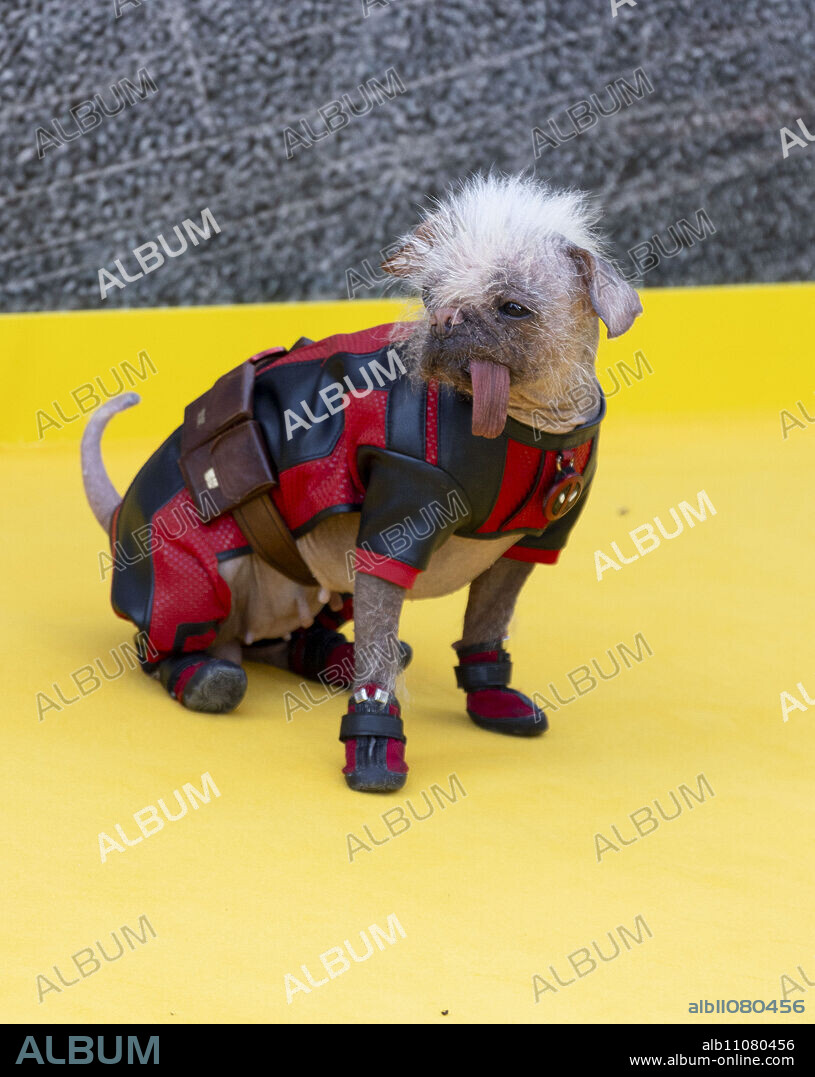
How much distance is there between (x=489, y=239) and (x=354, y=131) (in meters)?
3.58

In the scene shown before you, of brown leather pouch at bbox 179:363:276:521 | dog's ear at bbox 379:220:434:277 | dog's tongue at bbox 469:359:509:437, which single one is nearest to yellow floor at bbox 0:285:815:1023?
brown leather pouch at bbox 179:363:276:521

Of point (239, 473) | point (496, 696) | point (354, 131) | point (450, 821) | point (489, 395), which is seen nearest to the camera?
point (489, 395)

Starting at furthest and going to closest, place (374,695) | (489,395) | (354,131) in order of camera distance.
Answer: (354,131), (374,695), (489,395)

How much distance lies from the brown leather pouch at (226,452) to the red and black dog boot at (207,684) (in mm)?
239

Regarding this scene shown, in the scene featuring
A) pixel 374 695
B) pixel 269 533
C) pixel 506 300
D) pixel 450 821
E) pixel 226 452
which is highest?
pixel 506 300

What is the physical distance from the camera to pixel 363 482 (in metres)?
1.93

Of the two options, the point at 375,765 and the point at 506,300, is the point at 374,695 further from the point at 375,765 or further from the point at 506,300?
the point at 506,300

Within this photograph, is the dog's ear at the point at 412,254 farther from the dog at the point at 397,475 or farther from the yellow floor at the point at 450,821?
the yellow floor at the point at 450,821

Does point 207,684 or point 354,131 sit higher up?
point 207,684

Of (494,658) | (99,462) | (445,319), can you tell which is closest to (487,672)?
(494,658)

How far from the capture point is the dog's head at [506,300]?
1.71 m

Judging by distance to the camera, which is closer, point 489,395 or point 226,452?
point 489,395

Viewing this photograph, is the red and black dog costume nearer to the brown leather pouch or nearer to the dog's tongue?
the brown leather pouch

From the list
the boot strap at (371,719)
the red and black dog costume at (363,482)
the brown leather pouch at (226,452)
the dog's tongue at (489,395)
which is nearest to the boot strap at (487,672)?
the red and black dog costume at (363,482)
